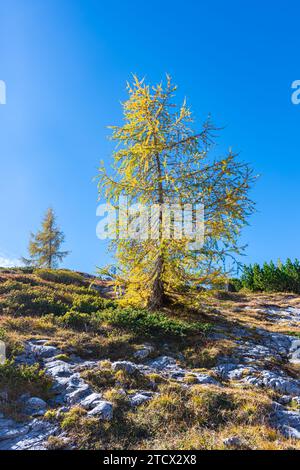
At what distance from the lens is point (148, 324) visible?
1200cm

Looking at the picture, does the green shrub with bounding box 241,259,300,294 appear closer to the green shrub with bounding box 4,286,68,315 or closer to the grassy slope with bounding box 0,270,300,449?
the grassy slope with bounding box 0,270,300,449

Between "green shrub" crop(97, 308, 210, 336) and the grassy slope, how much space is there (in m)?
0.03

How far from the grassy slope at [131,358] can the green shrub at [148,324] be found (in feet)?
0.10

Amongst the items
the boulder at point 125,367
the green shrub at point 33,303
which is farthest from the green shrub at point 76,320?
the boulder at point 125,367

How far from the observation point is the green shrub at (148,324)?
11781mm

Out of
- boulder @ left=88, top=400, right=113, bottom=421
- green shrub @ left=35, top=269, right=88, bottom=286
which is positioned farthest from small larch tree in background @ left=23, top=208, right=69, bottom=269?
boulder @ left=88, top=400, right=113, bottom=421

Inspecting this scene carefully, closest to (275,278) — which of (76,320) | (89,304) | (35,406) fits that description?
(89,304)

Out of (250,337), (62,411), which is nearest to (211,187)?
(250,337)

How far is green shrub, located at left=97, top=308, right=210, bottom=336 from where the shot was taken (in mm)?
11781

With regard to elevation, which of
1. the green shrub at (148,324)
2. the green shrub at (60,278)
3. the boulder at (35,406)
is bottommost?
the boulder at (35,406)

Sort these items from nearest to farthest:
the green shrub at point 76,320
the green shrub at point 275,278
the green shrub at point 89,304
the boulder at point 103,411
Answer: the boulder at point 103,411, the green shrub at point 76,320, the green shrub at point 89,304, the green shrub at point 275,278

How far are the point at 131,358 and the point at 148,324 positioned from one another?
7.75ft

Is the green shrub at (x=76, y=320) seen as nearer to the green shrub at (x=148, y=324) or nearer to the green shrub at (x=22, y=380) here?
the green shrub at (x=148, y=324)

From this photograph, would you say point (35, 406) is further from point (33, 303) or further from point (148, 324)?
point (33, 303)
